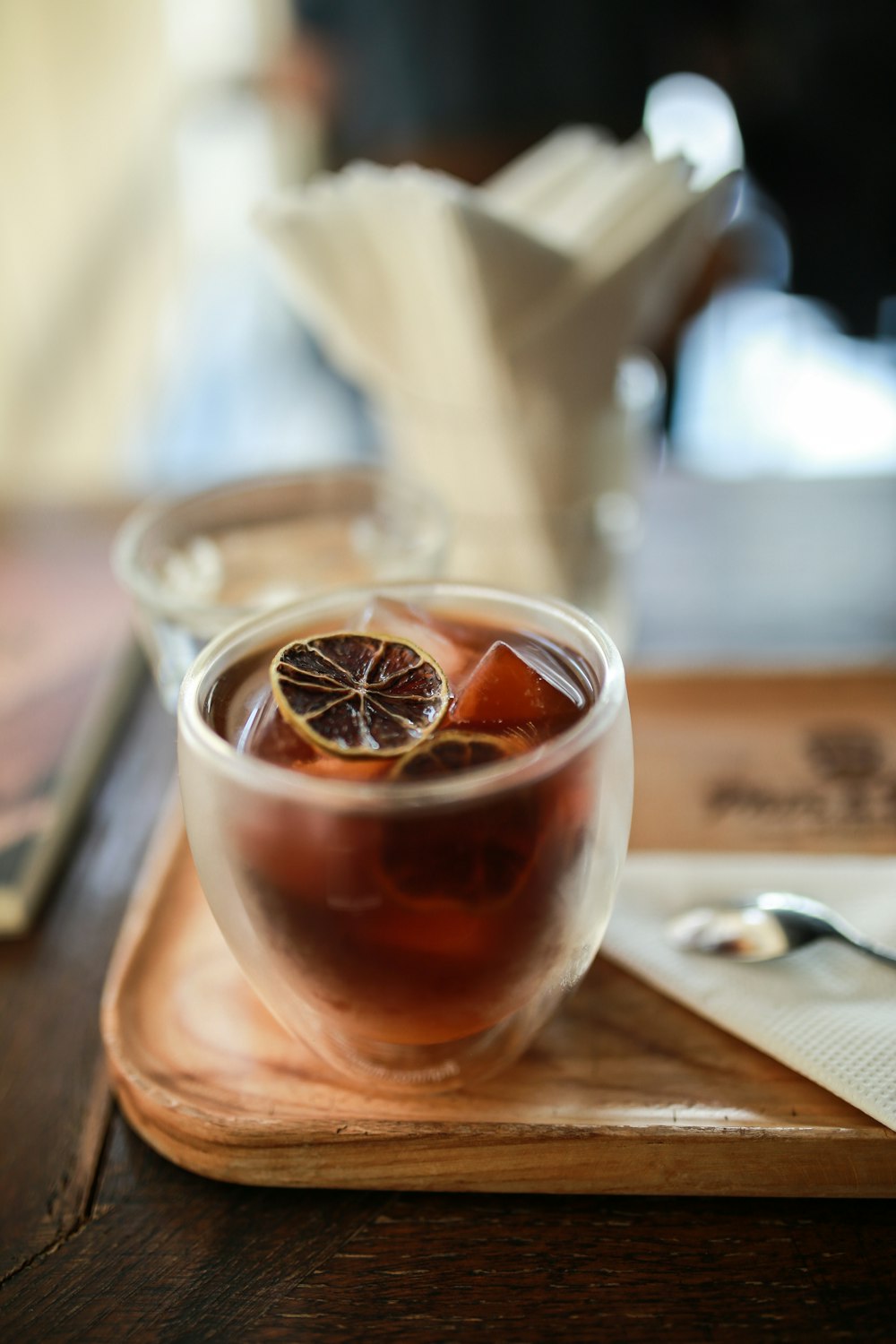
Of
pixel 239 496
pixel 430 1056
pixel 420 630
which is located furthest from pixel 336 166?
pixel 430 1056

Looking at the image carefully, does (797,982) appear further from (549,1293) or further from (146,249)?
(146,249)

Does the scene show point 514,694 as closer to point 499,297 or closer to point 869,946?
point 869,946

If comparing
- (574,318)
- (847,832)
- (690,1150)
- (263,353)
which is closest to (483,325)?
(574,318)

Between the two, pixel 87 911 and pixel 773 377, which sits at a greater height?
pixel 87 911

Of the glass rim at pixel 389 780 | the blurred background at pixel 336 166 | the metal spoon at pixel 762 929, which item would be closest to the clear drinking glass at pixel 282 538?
the glass rim at pixel 389 780

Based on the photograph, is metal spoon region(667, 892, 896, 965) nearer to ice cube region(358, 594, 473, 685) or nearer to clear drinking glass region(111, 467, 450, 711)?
ice cube region(358, 594, 473, 685)

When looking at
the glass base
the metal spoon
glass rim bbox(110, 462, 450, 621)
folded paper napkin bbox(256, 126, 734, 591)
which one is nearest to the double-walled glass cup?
the glass base

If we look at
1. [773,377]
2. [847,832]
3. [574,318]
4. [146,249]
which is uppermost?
[574,318]
